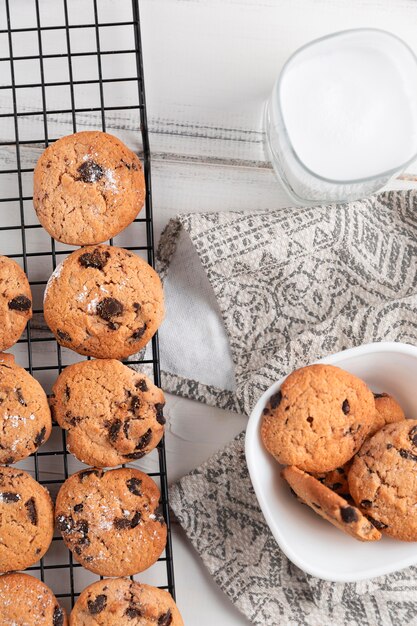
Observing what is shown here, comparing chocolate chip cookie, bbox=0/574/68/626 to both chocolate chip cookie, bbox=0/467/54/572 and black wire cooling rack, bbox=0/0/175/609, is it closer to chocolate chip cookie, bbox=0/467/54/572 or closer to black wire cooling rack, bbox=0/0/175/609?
chocolate chip cookie, bbox=0/467/54/572

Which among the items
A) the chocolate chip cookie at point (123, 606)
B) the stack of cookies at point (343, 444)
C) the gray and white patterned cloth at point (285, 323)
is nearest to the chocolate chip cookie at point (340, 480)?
the stack of cookies at point (343, 444)

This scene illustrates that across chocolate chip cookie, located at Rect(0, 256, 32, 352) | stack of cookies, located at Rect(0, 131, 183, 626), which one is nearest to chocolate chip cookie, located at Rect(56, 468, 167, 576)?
stack of cookies, located at Rect(0, 131, 183, 626)

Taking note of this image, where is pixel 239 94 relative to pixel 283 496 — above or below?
above

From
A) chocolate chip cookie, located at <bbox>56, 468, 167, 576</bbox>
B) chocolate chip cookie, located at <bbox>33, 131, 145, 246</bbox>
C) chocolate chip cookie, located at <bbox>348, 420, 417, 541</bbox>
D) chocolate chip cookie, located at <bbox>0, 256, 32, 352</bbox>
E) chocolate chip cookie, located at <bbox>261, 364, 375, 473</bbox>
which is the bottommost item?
chocolate chip cookie, located at <bbox>56, 468, 167, 576</bbox>

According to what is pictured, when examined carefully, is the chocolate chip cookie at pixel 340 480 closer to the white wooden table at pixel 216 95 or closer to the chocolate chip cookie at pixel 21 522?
the white wooden table at pixel 216 95

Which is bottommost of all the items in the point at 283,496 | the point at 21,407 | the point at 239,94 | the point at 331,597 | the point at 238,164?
the point at 331,597

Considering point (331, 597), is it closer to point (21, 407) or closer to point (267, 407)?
point (267, 407)

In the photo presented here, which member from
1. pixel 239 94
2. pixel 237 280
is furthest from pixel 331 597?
pixel 239 94
